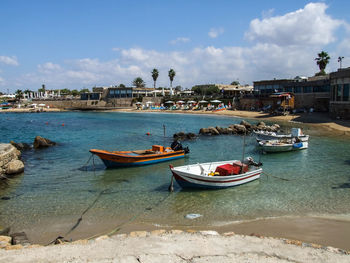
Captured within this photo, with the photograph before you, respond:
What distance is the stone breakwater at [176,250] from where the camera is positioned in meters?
9.08

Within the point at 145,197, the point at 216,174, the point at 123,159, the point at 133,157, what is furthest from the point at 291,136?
the point at 145,197

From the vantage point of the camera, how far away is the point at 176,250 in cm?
966

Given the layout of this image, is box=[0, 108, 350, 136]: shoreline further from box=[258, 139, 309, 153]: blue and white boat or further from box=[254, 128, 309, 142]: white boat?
box=[258, 139, 309, 153]: blue and white boat

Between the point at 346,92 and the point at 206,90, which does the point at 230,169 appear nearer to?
A: the point at 346,92

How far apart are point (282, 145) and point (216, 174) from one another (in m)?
14.5

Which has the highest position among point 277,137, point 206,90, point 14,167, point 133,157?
point 206,90

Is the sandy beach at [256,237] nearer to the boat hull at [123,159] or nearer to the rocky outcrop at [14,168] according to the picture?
the boat hull at [123,159]

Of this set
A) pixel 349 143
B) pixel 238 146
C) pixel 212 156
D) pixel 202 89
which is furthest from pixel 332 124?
pixel 202 89

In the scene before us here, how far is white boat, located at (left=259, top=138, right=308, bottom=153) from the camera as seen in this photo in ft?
98.5

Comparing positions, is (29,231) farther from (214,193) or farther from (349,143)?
(349,143)

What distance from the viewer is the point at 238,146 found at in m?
35.1

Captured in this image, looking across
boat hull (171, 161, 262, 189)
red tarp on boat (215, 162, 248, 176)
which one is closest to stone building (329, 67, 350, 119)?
red tarp on boat (215, 162, 248, 176)

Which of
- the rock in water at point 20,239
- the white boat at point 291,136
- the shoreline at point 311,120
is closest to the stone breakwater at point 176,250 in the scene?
the rock in water at point 20,239

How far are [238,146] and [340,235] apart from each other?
23126 mm
